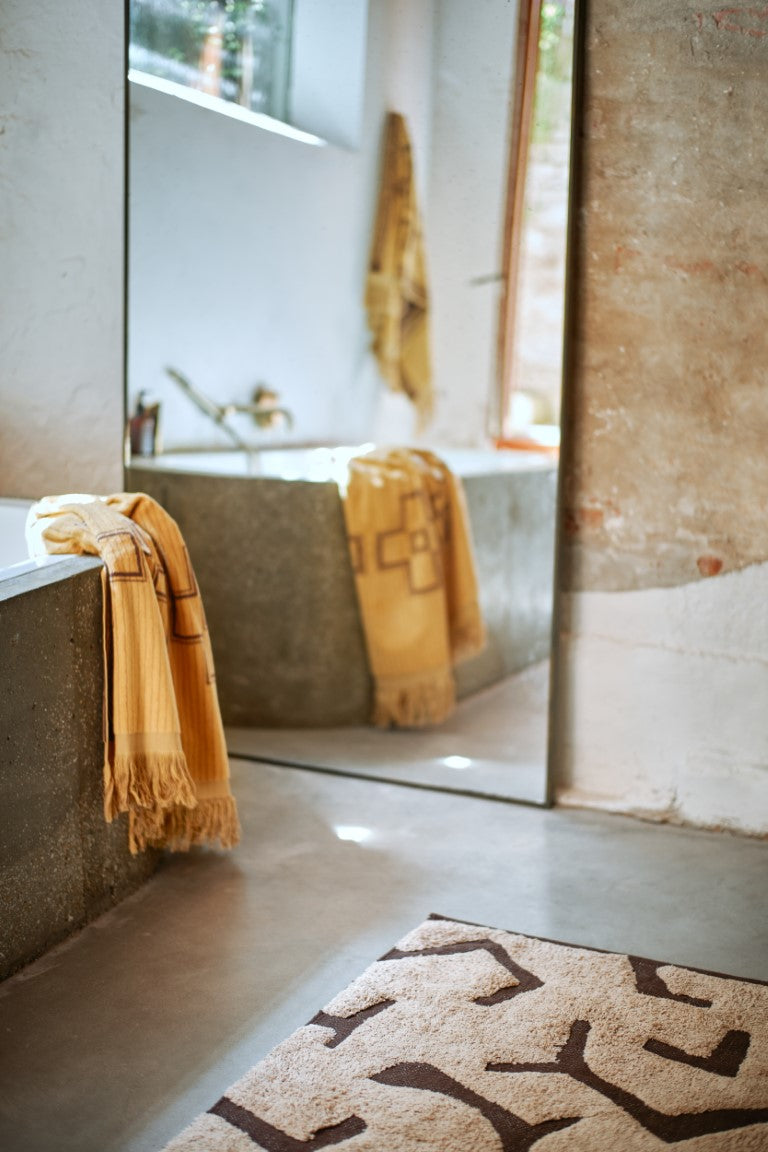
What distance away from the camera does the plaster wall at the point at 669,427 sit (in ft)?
8.85

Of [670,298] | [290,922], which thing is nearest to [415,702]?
[290,922]

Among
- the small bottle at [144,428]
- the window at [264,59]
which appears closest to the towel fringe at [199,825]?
the small bottle at [144,428]

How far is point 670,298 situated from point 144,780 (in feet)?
4.83

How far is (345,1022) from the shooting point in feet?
6.67

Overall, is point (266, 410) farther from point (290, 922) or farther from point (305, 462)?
point (290, 922)

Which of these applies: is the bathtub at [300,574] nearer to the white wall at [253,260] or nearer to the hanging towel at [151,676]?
the white wall at [253,260]

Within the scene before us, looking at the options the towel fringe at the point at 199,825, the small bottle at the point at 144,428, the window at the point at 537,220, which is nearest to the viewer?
the towel fringe at the point at 199,825

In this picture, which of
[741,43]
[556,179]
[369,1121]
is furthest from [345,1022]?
[741,43]

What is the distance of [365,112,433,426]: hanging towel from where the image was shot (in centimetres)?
290

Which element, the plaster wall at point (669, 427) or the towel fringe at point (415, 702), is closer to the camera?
the plaster wall at point (669, 427)

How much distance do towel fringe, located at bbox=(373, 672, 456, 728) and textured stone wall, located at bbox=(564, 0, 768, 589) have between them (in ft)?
1.50

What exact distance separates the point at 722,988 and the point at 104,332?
7.10 feet

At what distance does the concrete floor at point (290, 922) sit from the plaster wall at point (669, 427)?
0.17 meters

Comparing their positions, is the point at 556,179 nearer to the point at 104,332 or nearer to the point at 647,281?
the point at 647,281
